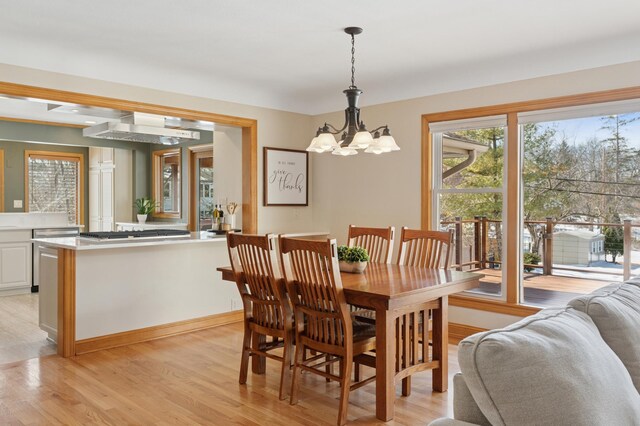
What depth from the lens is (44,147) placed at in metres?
8.32

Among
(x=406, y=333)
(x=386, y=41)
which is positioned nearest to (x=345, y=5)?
(x=386, y=41)

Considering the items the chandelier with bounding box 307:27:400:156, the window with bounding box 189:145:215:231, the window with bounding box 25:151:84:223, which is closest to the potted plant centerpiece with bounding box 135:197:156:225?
the window with bounding box 189:145:215:231

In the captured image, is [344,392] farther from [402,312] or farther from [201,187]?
[201,187]

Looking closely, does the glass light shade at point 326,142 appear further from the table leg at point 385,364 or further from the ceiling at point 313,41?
the table leg at point 385,364

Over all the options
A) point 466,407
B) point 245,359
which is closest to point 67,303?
point 245,359

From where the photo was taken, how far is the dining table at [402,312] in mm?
2822

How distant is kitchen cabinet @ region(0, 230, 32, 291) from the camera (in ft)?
20.7

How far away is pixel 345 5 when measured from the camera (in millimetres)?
3070

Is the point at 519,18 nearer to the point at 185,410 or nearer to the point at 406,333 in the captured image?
the point at 406,333

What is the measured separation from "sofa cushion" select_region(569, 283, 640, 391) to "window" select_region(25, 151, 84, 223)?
8535 mm

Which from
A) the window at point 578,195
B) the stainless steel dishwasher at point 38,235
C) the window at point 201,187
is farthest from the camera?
the window at point 201,187

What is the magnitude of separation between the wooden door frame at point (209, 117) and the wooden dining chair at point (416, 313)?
1.90 meters

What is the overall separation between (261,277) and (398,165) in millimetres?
2359

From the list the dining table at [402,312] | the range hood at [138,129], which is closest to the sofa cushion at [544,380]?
the dining table at [402,312]
